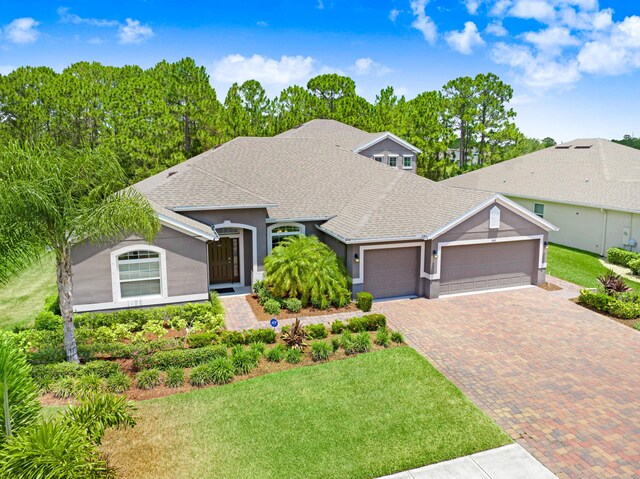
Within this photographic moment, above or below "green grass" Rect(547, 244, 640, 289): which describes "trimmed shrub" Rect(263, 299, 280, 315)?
below

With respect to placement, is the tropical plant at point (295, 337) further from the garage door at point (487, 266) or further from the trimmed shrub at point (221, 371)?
the garage door at point (487, 266)

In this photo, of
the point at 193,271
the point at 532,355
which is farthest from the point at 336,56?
the point at 532,355

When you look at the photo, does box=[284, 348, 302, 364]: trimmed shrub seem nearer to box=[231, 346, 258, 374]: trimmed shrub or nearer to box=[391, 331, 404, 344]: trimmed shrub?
box=[231, 346, 258, 374]: trimmed shrub

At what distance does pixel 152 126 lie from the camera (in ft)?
111

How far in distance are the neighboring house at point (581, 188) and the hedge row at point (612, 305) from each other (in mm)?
8099

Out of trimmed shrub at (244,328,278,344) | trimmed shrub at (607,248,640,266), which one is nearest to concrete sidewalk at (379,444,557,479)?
trimmed shrub at (244,328,278,344)

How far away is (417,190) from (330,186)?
163 inches

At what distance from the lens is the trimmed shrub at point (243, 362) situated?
11.3 metres

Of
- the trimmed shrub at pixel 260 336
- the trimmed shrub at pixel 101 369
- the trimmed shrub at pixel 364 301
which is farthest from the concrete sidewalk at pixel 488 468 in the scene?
the trimmed shrub at pixel 364 301

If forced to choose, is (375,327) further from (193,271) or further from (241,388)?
(193,271)

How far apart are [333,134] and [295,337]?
74.3 ft

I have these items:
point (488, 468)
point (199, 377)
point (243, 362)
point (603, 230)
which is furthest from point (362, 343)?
point (603, 230)

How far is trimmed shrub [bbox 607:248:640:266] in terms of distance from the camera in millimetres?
21623

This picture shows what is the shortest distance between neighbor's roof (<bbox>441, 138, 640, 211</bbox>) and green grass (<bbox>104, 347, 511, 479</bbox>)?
18.1m
